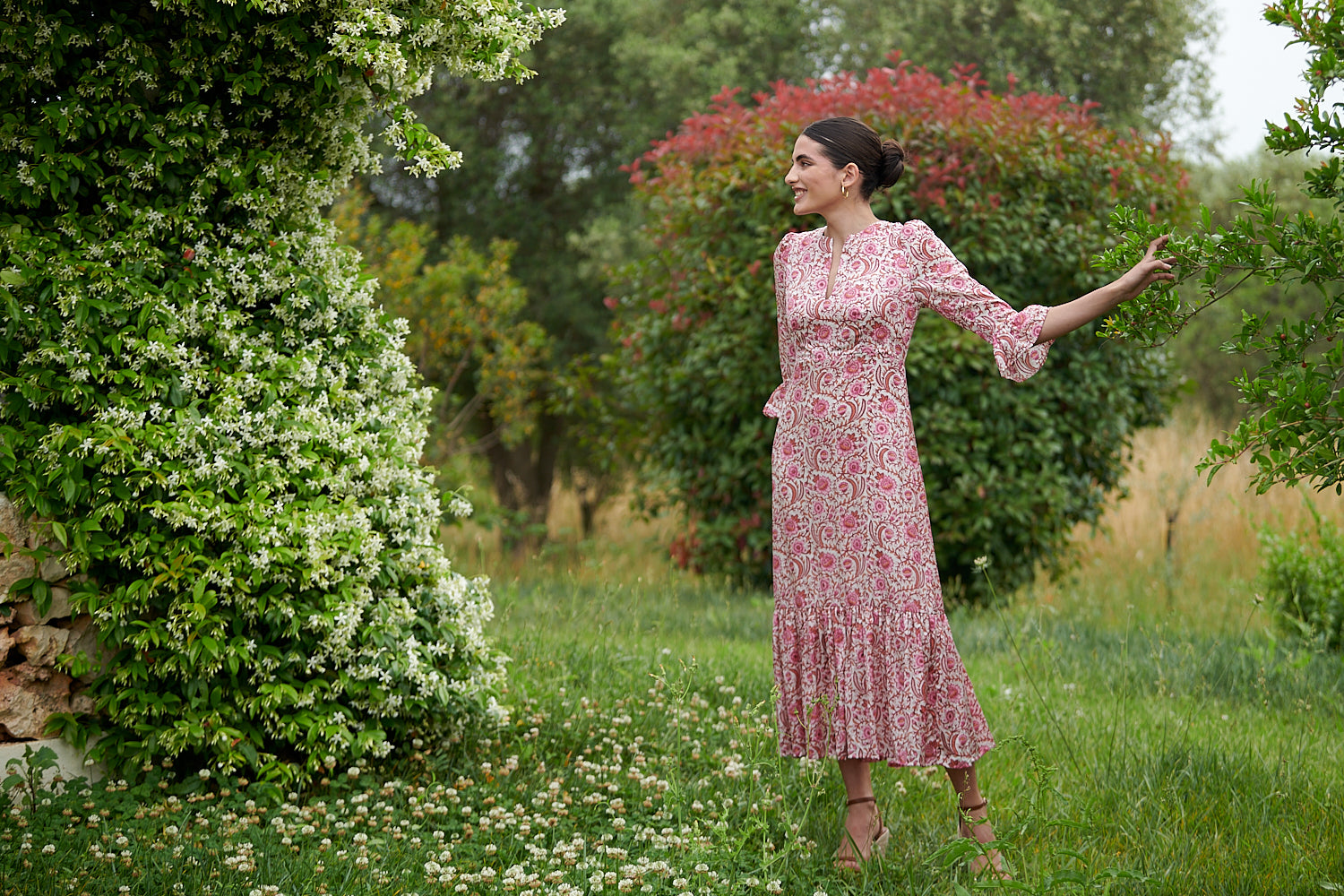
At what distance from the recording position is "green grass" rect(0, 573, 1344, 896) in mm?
2885

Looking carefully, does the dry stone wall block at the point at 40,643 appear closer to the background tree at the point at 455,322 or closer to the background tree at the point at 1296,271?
the background tree at the point at 1296,271

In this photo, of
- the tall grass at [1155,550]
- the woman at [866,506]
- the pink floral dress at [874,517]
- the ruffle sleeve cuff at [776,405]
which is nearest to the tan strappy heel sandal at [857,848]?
the woman at [866,506]

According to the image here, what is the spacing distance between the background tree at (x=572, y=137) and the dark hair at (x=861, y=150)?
6.73 metres

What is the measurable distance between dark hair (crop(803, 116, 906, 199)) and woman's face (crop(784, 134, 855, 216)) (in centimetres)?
2

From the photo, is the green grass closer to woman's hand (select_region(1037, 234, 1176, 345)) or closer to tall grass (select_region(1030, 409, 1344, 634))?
woman's hand (select_region(1037, 234, 1176, 345))

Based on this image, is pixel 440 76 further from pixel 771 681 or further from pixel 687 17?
pixel 771 681

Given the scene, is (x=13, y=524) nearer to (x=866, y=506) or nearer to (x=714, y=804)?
(x=714, y=804)

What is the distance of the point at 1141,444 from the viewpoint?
11.6 metres

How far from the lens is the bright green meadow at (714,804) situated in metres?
2.89

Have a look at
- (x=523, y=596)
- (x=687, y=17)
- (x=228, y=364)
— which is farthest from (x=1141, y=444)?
(x=228, y=364)

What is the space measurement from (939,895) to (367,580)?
203 centimetres

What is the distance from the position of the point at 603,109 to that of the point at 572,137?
41 cm

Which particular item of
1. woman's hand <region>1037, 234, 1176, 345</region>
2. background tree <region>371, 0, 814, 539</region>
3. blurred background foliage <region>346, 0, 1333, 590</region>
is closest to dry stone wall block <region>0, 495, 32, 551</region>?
woman's hand <region>1037, 234, 1176, 345</region>

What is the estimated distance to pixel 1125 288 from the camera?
272 cm
